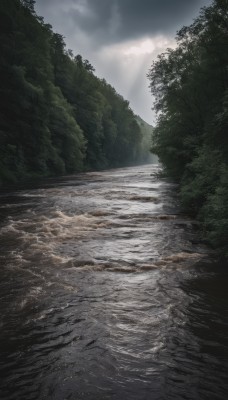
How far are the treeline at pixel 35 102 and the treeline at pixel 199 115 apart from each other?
1199cm

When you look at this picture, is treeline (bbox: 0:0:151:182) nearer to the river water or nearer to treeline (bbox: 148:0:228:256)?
treeline (bbox: 148:0:228:256)

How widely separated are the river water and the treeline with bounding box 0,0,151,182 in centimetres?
1977

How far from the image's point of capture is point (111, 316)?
20.4 feet

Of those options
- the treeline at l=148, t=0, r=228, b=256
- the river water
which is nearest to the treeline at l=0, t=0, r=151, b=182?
the treeline at l=148, t=0, r=228, b=256

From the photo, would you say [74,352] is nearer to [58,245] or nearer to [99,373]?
[99,373]

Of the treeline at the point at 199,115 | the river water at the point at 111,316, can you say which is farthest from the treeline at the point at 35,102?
the river water at the point at 111,316

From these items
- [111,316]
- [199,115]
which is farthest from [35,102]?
[111,316]

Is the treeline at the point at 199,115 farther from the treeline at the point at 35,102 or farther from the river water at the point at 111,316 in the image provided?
the treeline at the point at 35,102

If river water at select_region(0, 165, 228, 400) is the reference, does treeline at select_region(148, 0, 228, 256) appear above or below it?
above

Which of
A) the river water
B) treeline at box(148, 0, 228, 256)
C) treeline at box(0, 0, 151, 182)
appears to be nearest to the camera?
the river water

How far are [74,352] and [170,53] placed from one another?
2739 cm

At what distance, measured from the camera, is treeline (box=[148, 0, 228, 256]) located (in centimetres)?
1195

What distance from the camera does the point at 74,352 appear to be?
16.6ft

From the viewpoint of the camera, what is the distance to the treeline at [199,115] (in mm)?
11953
